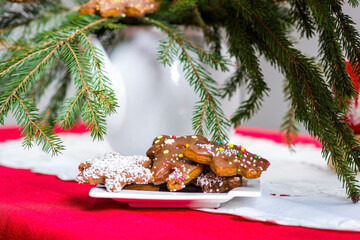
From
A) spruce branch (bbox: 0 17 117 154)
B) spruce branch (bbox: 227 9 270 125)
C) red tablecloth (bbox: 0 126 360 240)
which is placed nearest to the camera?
red tablecloth (bbox: 0 126 360 240)

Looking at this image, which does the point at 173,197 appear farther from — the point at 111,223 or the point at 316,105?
the point at 316,105

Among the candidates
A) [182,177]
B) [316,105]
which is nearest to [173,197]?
[182,177]

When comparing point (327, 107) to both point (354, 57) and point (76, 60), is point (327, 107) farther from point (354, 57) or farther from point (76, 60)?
point (76, 60)

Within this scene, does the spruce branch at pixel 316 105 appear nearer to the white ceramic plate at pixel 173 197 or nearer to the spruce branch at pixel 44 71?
the white ceramic plate at pixel 173 197

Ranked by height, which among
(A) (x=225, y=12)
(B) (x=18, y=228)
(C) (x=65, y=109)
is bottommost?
(B) (x=18, y=228)

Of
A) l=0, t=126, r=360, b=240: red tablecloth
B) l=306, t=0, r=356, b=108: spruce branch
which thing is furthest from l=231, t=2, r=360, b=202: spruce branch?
l=0, t=126, r=360, b=240: red tablecloth

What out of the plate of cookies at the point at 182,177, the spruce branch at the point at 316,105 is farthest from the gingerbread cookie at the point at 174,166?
the spruce branch at the point at 316,105

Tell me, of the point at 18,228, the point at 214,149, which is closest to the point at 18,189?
the point at 18,228

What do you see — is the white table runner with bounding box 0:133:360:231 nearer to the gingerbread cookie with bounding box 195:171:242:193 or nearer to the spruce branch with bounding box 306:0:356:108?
the gingerbread cookie with bounding box 195:171:242:193
